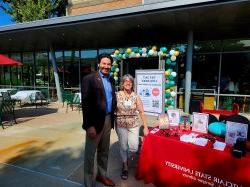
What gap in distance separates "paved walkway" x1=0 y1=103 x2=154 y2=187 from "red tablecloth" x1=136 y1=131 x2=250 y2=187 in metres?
0.29

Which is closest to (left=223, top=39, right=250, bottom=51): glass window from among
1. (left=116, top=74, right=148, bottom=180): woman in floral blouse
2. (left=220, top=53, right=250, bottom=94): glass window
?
(left=220, top=53, right=250, bottom=94): glass window

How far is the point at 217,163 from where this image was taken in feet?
9.08

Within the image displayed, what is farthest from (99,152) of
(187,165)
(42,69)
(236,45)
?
(42,69)

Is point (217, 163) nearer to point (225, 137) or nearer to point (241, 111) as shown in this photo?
point (225, 137)

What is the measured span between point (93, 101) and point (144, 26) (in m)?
6.09

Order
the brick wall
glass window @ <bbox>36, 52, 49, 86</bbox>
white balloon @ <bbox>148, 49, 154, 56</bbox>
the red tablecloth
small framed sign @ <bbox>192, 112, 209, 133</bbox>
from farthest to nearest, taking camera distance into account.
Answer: glass window @ <bbox>36, 52, 49, 86</bbox> < the brick wall < white balloon @ <bbox>148, 49, 154, 56</bbox> < small framed sign @ <bbox>192, 112, 209, 133</bbox> < the red tablecloth

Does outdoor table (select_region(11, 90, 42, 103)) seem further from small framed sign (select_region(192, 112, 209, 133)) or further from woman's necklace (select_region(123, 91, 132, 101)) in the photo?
small framed sign (select_region(192, 112, 209, 133))

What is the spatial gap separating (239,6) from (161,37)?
424 cm

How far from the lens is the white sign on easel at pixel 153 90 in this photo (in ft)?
17.8

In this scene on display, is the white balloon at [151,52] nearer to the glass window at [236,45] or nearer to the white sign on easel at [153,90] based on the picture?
the white sign on easel at [153,90]

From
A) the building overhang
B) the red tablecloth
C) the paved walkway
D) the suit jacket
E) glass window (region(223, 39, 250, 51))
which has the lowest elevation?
the paved walkway

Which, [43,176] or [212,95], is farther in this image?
[212,95]

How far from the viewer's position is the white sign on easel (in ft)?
17.8

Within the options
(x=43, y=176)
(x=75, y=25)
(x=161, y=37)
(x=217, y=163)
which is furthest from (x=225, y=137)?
(x=161, y=37)
